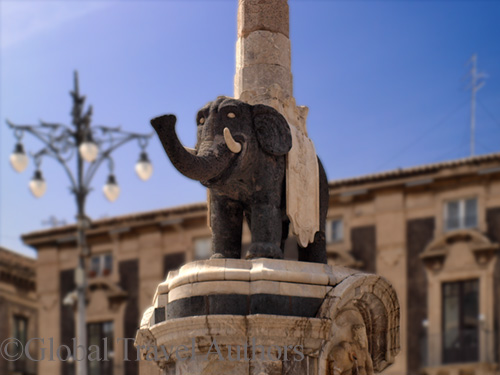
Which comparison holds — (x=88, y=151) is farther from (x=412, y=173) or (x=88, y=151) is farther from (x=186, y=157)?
(x=412, y=173)

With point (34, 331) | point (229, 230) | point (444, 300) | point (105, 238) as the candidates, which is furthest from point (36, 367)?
point (229, 230)

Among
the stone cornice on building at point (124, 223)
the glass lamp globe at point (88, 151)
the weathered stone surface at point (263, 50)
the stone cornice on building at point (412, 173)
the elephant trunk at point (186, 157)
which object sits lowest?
the elephant trunk at point (186, 157)

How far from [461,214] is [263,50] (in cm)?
2162

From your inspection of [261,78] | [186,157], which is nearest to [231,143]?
[186,157]

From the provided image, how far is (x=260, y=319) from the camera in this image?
38.5 feet

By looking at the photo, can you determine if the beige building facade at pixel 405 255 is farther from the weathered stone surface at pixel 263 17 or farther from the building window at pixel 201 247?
the weathered stone surface at pixel 263 17

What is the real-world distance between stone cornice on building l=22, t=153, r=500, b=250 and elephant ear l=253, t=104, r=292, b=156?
21.4m

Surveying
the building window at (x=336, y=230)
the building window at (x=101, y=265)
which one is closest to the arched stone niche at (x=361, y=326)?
the building window at (x=336, y=230)

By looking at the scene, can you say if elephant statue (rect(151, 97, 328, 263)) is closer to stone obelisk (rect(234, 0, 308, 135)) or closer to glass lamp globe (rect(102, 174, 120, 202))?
stone obelisk (rect(234, 0, 308, 135))

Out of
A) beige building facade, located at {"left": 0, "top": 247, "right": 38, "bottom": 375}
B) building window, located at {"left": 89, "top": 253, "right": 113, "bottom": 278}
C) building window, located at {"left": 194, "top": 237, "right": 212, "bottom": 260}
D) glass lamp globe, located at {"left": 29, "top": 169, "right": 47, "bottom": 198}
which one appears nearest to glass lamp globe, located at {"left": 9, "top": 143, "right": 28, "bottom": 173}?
glass lamp globe, located at {"left": 29, "top": 169, "right": 47, "bottom": 198}

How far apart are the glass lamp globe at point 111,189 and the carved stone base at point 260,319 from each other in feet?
40.3

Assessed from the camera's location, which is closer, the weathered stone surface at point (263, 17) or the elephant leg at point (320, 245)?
the elephant leg at point (320, 245)

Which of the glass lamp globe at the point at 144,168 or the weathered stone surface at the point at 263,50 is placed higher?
the glass lamp globe at the point at 144,168

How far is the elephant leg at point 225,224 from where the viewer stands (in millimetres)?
13016
